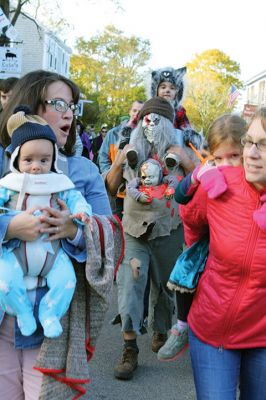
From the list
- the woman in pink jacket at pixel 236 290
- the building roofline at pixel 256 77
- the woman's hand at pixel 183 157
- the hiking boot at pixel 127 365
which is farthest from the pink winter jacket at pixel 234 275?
the building roofline at pixel 256 77

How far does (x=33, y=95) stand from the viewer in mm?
2562

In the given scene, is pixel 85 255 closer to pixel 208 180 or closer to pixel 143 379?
pixel 208 180

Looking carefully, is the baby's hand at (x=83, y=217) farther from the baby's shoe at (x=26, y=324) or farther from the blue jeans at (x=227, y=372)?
the blue jeans at (x=227, y=372)

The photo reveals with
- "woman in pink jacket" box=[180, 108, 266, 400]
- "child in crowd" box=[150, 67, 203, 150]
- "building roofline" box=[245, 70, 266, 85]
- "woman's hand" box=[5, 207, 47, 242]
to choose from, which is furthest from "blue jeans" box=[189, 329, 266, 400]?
"building roofline" box=[245, 70, 266, 85]

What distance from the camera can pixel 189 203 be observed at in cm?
271

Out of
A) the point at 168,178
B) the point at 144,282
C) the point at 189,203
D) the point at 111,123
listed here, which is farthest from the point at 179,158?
the point at 111,123

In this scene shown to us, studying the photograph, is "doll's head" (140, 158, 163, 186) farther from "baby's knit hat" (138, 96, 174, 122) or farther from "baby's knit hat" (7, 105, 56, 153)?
"baby's knit hat" (7, 105, 56, 153)

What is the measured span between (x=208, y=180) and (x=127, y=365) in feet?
7.69

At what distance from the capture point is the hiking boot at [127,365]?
171 inches

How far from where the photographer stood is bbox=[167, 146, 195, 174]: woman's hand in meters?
4.39

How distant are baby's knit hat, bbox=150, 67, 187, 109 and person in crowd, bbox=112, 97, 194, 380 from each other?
75 centimetres

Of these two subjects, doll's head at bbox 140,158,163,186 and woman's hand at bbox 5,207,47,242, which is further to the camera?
doll's head at bbox 140,158,163,186

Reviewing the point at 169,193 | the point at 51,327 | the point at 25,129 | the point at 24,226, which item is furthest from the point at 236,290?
the point at 169,193

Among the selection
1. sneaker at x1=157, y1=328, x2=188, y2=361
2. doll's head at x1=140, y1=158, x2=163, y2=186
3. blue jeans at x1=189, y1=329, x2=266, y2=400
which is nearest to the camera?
blue jeans at x1=189, y1=329, x2=266, y2=400
